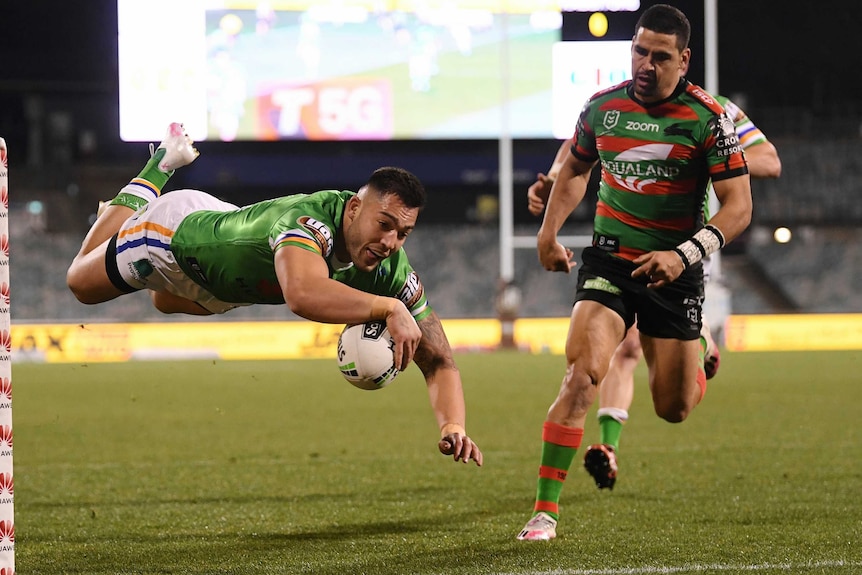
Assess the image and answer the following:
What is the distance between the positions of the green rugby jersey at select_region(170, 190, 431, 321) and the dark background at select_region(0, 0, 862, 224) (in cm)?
2302

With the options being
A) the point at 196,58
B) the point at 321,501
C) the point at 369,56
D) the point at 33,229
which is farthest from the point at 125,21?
the point at 321,501

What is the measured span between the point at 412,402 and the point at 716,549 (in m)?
8.11

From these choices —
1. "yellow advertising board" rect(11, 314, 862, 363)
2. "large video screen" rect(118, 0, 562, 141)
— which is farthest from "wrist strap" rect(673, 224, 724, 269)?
"large video screen" rect(118, 0, 562, 141)

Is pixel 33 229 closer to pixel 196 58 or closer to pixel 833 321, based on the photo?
pixel 196 58

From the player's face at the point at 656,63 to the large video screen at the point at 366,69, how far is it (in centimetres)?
1599

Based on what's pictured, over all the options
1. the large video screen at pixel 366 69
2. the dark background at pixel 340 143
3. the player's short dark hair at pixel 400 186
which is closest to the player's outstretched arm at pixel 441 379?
the player's short dark hair at pixel 400 186

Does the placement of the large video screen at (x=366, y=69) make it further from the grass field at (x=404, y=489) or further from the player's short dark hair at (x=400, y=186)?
the player's short dark hair at (x=400, y=186)

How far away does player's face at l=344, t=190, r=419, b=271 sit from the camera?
452 cm

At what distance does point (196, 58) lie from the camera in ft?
69.5

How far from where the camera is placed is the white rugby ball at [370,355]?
4.48m

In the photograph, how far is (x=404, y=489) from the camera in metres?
6.86

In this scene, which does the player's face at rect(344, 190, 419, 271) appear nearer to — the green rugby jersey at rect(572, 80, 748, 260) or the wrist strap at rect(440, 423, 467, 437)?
the wrist strap at rect(440, 423, 467, 437)

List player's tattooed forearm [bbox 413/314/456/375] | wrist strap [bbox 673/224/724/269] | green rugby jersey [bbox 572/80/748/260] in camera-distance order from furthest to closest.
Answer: green rugby jersey [bbox 572/80/748/260] → player's tattooed forearm [bbox 413/314/456/375] → wrist strap [bbox 673/224/724/269]

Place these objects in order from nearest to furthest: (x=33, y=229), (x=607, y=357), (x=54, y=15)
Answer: (x=607, y=357)
(x=33, y=229)
(x=54, y=15)
